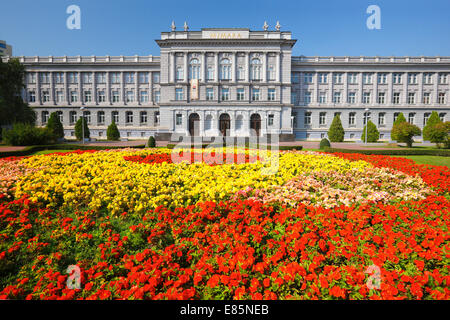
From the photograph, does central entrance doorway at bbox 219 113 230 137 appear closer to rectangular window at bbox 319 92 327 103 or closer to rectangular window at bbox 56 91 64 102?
rectangular window at bbox 319 92 327 103

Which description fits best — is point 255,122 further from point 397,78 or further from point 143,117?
point 397,78

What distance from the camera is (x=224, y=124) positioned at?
42.6m

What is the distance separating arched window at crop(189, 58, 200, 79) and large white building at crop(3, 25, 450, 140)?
0.17 metres

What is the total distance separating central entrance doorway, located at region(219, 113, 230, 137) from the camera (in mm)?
42312

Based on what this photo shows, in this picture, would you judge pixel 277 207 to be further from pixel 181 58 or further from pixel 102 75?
pixel 102 75

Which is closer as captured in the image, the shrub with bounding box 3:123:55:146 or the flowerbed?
the flowerbed

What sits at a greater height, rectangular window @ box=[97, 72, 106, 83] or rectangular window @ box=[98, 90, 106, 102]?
rectangular window @ box=[97, 72, 106, 83]

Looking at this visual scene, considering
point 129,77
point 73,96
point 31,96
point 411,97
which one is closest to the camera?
point 411,97

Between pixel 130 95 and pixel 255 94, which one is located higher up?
pixel 130 95

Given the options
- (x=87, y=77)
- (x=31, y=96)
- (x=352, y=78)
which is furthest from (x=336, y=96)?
(x=31, y=96)

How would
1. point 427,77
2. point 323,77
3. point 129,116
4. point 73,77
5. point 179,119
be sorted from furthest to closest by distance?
point 129,116 < point 73,77 < point 323,77 < point 427,77 < point 179,119

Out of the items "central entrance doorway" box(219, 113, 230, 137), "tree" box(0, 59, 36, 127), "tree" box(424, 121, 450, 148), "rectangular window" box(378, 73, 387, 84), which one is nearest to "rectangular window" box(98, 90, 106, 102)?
"tree" box(0, 59, 36, 127)

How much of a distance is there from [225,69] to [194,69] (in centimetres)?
544
